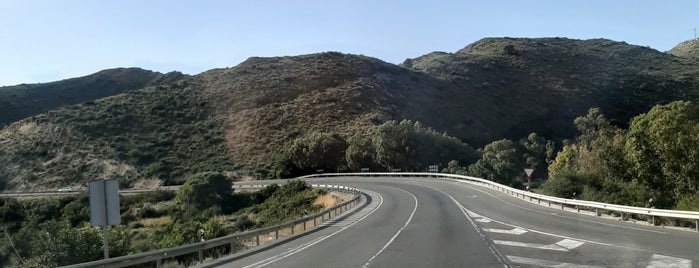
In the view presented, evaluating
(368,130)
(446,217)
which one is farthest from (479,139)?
(446,217)

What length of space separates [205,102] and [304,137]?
23099 millimetres

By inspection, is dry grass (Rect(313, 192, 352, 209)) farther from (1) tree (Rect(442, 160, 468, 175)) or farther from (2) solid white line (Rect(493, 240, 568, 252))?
(2) solid white line (Rect(493, 240, 568, 252))

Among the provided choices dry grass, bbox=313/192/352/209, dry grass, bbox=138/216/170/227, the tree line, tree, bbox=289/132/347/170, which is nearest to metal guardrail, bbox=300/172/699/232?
the tree line

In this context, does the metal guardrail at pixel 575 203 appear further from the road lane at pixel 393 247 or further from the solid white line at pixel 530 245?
the solid white line at pixel 530 245

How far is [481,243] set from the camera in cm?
1700

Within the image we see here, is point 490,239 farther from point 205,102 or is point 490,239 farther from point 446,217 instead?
point 205,102

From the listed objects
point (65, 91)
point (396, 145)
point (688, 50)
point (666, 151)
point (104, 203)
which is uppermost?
point (688, 50)

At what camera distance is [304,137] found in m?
85.4

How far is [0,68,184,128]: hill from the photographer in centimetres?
10769

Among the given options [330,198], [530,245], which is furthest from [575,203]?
[330,198]

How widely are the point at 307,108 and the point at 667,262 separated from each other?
289 feet

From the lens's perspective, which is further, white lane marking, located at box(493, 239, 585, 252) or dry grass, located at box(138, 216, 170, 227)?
dry grass, located at box(138, 216, 170, 227)

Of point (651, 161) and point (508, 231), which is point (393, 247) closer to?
point (508, 231)

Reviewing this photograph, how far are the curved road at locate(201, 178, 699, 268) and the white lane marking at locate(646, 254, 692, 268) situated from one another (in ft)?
0.05
